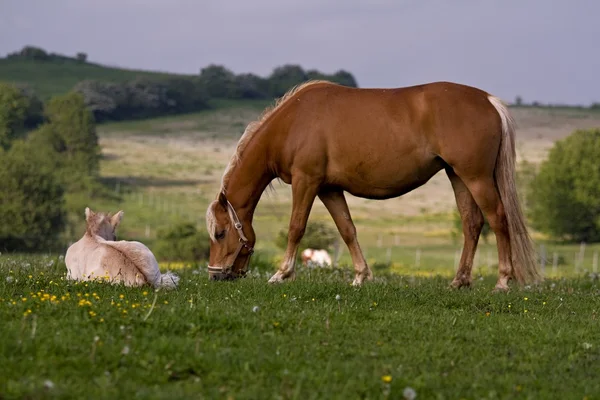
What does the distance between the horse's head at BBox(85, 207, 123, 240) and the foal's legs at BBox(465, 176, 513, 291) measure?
16.2 feet

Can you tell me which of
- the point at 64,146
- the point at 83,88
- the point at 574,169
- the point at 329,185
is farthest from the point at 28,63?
the point at 329,185

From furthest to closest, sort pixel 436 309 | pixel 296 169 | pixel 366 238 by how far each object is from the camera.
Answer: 1. pixel 366 238
2. pixel 296 169
3. pixel 436 309

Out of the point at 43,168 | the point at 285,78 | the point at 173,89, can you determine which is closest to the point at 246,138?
the point at 43,168

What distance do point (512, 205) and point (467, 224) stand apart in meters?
0.68

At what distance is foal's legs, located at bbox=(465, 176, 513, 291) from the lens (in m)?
12.4

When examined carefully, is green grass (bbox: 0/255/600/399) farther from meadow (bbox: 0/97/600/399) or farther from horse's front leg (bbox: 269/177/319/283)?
horse's front leg (bbox: 269/177/319/283)

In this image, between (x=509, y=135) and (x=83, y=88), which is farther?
(x=83, y=88)

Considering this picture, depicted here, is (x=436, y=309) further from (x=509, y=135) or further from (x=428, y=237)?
(x=428, y=237)

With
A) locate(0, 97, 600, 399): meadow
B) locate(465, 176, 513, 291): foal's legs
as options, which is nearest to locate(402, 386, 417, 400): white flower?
locate(0, 97, 600, 399): meadow

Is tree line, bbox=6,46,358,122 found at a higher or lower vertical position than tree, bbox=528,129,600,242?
higher

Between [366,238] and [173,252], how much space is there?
18.8 meters

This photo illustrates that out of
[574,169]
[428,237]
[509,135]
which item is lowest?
[428,237]

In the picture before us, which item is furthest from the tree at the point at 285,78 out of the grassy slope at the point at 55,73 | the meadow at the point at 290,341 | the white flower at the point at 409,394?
the white flower at the point at 409,394

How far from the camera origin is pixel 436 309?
10023mm
